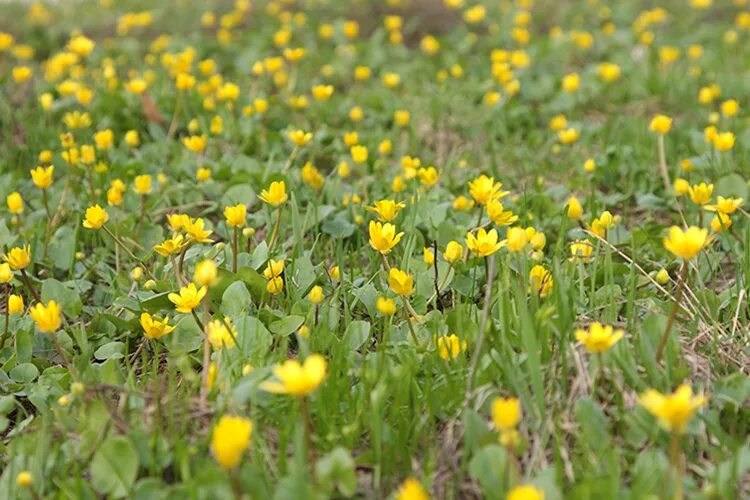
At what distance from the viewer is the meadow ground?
1843 mm

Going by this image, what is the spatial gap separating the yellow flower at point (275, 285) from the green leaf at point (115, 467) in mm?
745

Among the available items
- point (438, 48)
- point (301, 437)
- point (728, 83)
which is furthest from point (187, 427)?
point (438, 48)

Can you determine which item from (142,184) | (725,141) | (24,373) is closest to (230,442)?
(24,373)

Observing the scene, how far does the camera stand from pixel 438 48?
5.67 m

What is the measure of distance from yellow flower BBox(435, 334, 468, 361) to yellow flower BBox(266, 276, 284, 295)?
1.76ft

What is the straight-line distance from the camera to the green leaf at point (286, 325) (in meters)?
2.36

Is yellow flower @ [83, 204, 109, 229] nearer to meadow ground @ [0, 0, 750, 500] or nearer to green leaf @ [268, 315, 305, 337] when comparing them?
meadow ground @ [0, 0, 750, 500]

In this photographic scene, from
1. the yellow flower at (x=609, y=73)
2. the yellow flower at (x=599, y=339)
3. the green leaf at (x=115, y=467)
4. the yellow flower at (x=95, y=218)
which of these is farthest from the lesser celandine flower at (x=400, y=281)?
the yellow flower at (x=609, y=73)

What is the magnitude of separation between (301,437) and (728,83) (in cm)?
368

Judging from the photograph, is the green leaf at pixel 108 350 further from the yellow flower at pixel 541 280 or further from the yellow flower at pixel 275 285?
the yellow flower at pixel 541 280

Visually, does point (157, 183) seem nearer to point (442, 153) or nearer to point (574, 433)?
point (442, 153)

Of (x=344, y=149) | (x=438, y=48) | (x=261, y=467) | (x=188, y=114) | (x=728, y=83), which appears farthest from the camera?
(x=438, y=48)

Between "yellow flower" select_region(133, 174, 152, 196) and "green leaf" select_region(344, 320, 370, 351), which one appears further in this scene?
"yellow flower" select_region(133, 174, 152, 196)

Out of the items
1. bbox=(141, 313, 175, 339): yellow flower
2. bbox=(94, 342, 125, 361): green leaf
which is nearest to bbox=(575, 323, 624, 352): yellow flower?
bbox=(141, 313, 175, 339): yellow flower
